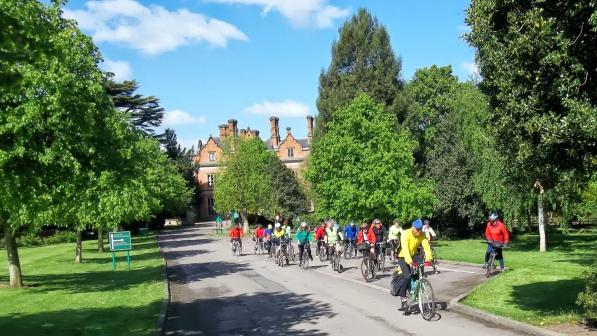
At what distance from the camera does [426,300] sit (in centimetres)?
1151

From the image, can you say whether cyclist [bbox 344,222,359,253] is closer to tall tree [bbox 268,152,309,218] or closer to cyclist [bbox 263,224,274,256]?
cyclist [bbox 263,224,274,256]

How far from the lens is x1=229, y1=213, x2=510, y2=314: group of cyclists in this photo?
11922mm

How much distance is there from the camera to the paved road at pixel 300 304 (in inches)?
432

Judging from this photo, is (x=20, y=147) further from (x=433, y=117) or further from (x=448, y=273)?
(x=433, y=117)

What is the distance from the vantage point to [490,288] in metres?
14.9

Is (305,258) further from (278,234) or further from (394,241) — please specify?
(394,241)

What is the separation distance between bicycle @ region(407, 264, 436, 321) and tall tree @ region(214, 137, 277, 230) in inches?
1923

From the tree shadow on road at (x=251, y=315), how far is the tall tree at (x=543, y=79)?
5.13 m

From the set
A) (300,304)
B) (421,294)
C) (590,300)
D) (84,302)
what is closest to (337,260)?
(300,304)

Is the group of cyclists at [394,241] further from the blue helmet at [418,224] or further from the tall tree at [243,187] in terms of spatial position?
the tall tree at [243,187]

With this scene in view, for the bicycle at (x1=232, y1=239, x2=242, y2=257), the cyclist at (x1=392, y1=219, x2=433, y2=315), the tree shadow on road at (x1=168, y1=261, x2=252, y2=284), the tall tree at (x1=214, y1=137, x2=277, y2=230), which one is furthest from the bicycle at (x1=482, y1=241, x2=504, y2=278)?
the tall tree at (x1=214, y1=137, x2=277, y2=230)

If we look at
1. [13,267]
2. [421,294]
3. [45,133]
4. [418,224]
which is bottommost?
[421,294]

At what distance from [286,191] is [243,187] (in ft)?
15.8

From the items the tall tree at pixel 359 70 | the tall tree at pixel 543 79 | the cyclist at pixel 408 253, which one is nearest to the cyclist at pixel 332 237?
the cyclist at pixel 408 253
